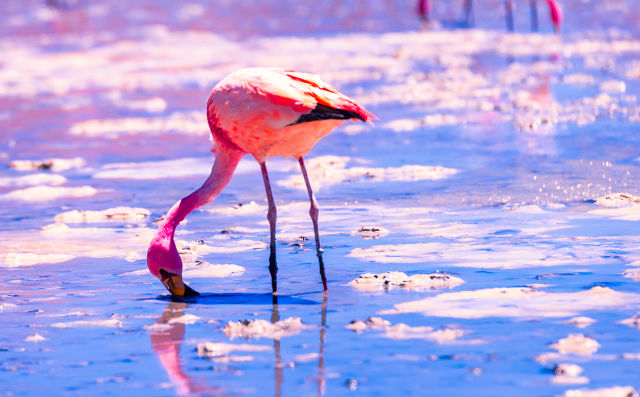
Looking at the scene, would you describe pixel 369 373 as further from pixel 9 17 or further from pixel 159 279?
pixel 9 17

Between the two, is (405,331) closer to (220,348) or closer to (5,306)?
(220,348)

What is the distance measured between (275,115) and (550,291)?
1.40m

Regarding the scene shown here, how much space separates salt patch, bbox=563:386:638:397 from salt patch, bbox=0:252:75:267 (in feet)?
10.6

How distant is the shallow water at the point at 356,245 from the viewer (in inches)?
149

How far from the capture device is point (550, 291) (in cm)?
454

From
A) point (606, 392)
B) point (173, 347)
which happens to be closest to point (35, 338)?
point (173, 347)

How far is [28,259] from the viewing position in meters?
5.82

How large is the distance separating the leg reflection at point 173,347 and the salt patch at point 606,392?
44.4 inches

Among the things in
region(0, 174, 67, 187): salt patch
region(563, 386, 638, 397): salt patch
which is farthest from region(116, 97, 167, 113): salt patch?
region(563, 386, 638, 397): salt patch

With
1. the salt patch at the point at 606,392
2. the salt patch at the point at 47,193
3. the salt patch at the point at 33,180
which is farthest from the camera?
the salt patch at the point at 33,180

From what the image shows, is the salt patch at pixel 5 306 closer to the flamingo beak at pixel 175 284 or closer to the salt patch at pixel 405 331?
the flamingo beak at pixel 175 284

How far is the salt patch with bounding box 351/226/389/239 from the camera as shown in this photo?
5.89 meters

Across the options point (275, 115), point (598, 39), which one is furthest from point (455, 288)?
point (598, 39)

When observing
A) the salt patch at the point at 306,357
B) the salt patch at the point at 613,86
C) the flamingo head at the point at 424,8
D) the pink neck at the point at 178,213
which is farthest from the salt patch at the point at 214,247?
the flamingo head at the point at 424,8
